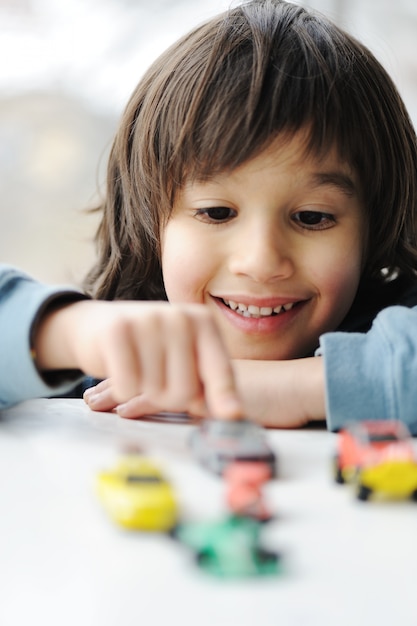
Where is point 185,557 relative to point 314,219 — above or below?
below

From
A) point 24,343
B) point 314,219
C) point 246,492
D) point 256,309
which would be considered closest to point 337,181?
point 314,219

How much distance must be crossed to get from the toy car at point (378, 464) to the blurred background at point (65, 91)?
6.11 ft

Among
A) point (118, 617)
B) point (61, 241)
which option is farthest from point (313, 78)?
point (61, 241)

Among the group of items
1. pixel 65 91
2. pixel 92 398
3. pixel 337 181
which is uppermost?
pixel 65 91

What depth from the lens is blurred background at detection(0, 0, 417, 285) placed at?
2344 millimetres

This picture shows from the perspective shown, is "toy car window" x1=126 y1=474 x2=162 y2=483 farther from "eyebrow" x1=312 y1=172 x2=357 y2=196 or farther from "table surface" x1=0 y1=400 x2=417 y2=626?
"eyebrow" x1=312 y1=172 x2=357 y2=196

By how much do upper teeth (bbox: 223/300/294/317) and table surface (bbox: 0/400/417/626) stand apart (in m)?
0.42

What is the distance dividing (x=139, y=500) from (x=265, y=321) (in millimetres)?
581

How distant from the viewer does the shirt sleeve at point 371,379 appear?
0.68 meters

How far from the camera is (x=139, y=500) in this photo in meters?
0.38

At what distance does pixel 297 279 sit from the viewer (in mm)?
910

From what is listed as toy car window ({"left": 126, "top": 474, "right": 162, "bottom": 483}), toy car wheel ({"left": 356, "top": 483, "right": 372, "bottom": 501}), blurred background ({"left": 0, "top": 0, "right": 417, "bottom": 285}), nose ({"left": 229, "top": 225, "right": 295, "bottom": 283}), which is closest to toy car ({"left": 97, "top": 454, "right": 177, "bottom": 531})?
toy car window ({"left": 126, "top": 474, "right": 162, "bottom": 483})

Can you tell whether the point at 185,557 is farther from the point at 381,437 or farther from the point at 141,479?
the point at 381,437

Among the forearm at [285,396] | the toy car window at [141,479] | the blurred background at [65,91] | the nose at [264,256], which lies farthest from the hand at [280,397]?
the blurred background at [65,91]
